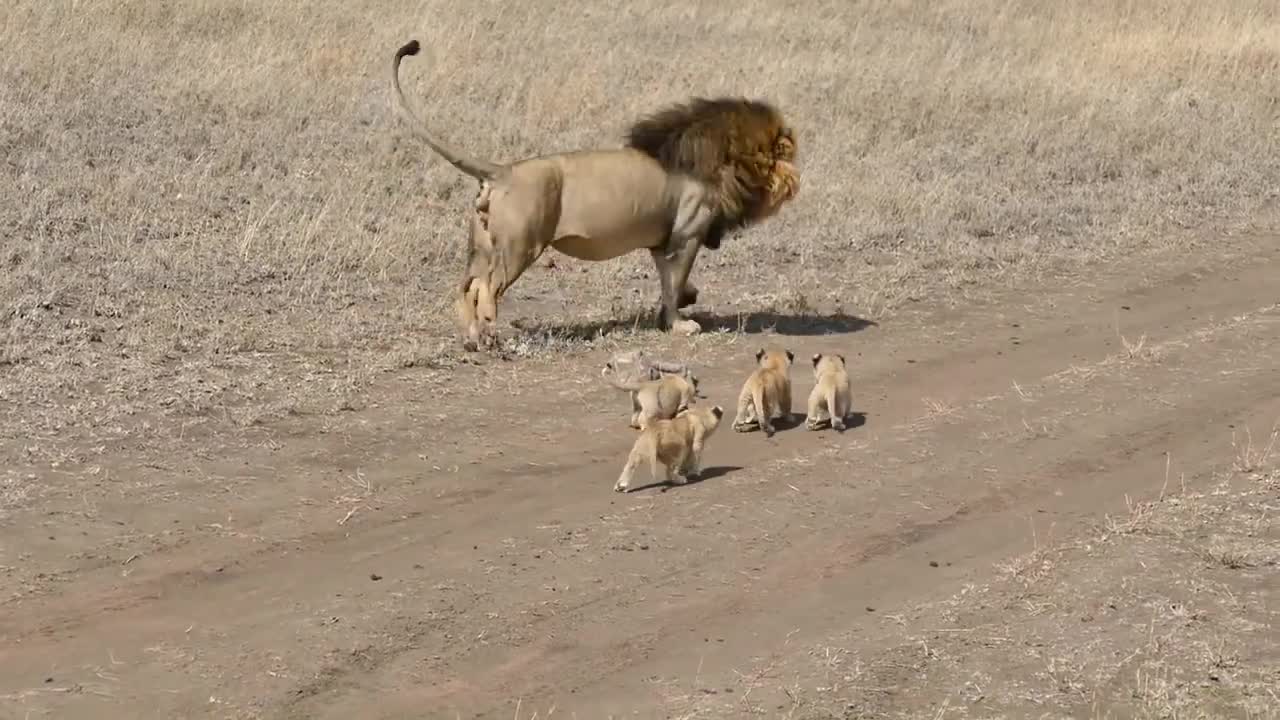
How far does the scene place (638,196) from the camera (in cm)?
1101

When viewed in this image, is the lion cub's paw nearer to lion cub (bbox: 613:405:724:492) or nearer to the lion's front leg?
the lion's front leg

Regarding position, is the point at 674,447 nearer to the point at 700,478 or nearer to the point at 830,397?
the point at 700,478

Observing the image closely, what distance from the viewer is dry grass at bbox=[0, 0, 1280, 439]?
1071cm

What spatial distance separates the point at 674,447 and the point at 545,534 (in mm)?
810

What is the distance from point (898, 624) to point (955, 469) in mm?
2139

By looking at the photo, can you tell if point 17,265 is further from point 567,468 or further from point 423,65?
point 423,65

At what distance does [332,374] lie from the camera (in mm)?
9930

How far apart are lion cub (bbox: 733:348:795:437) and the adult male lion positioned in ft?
6.25

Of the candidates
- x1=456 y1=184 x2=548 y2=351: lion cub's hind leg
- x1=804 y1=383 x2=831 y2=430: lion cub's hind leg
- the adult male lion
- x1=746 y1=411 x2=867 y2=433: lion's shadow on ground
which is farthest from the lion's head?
x1=804 y1=383 x2=831 y2=430: lion cub's hind leg

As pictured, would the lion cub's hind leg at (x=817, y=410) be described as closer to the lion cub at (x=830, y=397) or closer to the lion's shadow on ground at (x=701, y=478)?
the lion cub at (x=830, y=397)

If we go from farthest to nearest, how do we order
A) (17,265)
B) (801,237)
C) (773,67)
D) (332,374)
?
(773,67)
(801,237)
(17,265)
(332,374)

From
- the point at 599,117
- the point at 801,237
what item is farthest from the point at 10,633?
the point at 599,117

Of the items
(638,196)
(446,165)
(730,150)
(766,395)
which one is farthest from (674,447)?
(446,165)

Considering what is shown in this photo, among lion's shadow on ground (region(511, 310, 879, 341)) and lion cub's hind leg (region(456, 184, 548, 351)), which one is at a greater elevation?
lion cub's hind leg (region(456, 184, 548, 351))
